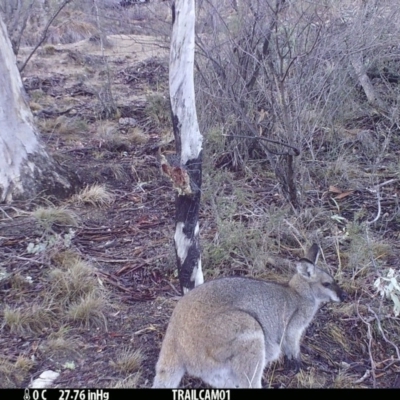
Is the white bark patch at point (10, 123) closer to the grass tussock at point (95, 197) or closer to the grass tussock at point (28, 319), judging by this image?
the grass tussock at point (95, 197)

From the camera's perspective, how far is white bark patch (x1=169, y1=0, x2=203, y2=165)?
5809mm

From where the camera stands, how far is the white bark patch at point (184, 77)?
5.81 metres

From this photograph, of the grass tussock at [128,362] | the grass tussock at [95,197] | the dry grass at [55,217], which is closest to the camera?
the grass tussock at [128,362]

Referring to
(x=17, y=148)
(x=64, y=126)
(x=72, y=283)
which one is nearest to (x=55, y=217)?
(x=17, y=148)

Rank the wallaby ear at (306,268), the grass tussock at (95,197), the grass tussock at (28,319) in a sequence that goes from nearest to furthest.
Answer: the wallaby ear at (306,268)
the grass tussock at (28,319)
the grass tussock at (95,197)

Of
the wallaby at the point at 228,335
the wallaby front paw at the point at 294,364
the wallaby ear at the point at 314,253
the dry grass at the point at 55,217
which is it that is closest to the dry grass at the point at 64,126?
the dry grass at the point at 55,217

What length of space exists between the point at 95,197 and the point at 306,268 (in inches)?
140

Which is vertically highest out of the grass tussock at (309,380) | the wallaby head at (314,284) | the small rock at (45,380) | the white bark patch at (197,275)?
the wallaby head at (314,284)

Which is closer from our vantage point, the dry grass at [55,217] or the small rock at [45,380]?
the small rock at [45,380]

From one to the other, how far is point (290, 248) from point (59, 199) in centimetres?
301

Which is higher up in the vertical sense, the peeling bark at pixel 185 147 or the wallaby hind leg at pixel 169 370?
the peeling bark at pixel 185 147

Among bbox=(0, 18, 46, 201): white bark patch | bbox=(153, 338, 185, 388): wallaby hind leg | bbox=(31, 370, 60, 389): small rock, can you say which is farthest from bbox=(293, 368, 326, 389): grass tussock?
bbox=(0, 18, 46, 201): white bark patch

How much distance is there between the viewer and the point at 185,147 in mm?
5949

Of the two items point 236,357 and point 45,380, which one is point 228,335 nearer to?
point 236,357
